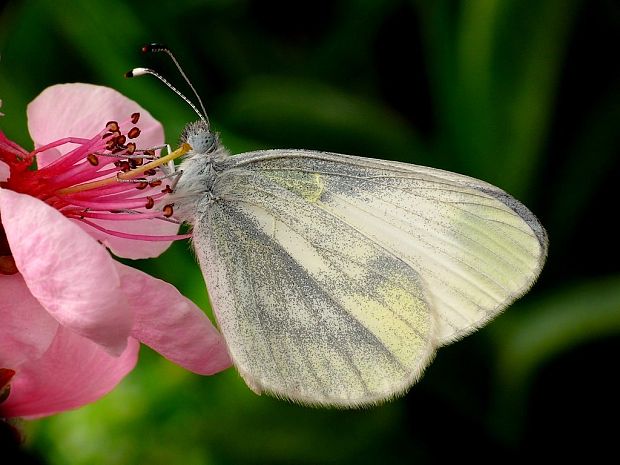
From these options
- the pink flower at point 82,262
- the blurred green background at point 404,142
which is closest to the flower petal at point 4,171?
the pink flower at point 82,262

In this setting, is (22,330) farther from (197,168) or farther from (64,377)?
(197,168)

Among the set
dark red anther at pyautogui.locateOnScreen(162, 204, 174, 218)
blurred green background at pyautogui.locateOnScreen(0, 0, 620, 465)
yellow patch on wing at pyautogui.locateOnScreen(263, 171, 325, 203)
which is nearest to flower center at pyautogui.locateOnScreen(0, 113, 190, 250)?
dark red anther at pyautogui.locateOnScreen(162, 204, 174, 218)

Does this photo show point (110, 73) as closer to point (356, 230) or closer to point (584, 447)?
point (356, 230)

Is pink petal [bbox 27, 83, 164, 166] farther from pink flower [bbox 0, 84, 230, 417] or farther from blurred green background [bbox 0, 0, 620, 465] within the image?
blurred green background [bbox 0, 0, 620, 465]

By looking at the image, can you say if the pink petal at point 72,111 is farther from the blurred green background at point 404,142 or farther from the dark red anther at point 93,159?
the blurred green background at point 404,142

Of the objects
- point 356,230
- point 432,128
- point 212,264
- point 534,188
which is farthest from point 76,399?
point 432,128

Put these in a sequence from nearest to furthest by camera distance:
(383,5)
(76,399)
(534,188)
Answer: (76,399) → (534,188) → (383,5)

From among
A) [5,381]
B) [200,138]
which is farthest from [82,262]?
[200,138]
